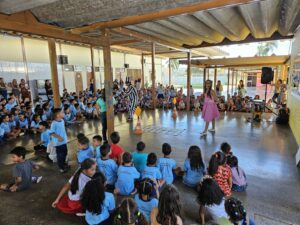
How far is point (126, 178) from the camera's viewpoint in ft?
8.78

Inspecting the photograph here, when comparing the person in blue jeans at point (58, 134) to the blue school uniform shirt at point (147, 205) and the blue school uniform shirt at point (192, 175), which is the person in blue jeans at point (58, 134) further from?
the blue school uniform shirt at point (192, 175)

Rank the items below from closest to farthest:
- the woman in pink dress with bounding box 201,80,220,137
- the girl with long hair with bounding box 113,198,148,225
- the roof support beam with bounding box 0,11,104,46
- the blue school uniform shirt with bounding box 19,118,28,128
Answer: the girl with long hair with bounding box 113,198,148,225 < the roof support beam with bounding box 0,11,104,46 < the woman in pink dress with bounding box 201,80,220,137 < the blue school uniform shirt with bounding box 19,118,28,128

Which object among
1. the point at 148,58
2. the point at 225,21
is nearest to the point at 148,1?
the point at 225,21

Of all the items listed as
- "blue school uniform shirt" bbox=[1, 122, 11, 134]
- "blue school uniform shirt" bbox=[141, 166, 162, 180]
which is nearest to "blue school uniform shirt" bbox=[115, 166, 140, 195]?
"blue school uniform shirt" bbox=[141, 166, 162, 180]

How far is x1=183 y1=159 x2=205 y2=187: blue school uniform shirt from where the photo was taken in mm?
2949

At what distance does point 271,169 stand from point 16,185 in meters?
4.20

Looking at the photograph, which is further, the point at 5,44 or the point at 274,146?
the point at 5,44

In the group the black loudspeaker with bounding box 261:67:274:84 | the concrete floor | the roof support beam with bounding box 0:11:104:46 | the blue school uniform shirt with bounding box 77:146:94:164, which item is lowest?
the concrete floor

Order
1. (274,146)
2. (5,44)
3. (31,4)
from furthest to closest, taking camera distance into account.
Answer: (5,44), (274,146), (31,4)

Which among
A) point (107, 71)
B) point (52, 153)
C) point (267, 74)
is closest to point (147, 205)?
point (52, 153)

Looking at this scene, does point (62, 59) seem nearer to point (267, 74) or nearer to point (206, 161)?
point (267, 74)

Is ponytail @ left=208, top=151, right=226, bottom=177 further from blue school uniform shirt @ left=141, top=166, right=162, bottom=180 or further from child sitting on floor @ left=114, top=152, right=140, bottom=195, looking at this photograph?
child sitting on floor @ left=114, top=152, right=140, bottom=195

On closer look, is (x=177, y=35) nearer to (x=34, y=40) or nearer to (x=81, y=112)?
(x=81, y=112)

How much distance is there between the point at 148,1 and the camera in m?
3.07
